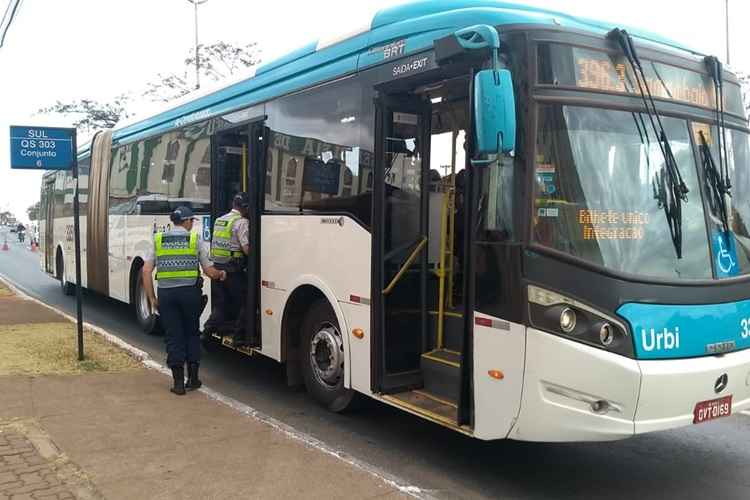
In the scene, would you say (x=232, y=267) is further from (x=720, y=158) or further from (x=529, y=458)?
(x=720, y=158)

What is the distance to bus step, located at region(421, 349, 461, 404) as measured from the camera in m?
4.80

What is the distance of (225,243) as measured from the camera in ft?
22.9

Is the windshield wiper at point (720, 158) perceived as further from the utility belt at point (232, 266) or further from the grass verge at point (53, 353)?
the grass verge at point (53, 353)

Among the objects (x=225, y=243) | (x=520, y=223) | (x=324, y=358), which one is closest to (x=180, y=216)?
(x=225, y=243)

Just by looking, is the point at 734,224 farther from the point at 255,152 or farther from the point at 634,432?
the point at 255,152

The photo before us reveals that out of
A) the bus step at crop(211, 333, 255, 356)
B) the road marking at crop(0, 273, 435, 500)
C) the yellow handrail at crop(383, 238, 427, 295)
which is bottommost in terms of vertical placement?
the road marking at crop(0, 273, 435, 500)

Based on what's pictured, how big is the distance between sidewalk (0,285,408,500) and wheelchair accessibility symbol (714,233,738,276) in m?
2.51

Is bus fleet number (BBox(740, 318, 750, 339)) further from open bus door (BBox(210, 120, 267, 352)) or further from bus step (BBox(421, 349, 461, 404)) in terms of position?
open bus door (BBox(210, 120, 267, 352))

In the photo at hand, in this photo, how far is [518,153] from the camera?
404 cm

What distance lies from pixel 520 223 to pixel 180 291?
12.6ft

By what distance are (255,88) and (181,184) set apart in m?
2.12

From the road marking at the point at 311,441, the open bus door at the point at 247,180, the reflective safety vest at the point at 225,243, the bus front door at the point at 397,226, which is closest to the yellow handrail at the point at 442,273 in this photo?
the bus front door at the point at 397,226

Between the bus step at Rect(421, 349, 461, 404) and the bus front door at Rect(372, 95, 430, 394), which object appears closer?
the bus step at Rect(421, 349, 461, 404)

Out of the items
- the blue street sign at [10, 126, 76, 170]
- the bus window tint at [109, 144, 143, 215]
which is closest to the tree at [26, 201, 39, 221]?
the bus window tint at [109, 144, 143, 215]
